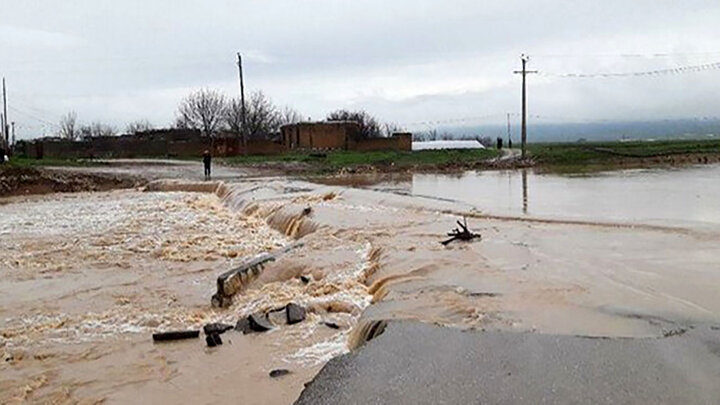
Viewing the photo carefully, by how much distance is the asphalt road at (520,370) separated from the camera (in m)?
4.93

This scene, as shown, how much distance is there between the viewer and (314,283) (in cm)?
1002

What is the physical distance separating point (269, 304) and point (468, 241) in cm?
449

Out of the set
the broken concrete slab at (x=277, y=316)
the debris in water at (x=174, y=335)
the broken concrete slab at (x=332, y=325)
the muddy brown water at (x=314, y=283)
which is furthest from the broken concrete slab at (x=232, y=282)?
the broken concrete slab at (x=332, y=325)

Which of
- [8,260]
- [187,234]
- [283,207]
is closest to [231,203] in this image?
[283,207]

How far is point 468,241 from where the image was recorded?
12336mm

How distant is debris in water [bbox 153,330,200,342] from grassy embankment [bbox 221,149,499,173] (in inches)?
1306

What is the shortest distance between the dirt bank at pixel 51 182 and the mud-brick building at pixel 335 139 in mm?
29270

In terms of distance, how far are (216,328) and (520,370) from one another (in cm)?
397

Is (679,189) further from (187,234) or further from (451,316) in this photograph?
(451,316)

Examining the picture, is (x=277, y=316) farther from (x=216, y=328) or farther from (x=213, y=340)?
(x=213, y=340)

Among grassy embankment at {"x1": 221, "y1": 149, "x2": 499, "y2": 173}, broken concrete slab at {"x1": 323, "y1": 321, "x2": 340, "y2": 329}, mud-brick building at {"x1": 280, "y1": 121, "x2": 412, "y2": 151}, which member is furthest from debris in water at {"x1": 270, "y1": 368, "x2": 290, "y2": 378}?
mud-brick building at {"x1": 280, "y1": 121, "x2": 412, "y2": 151}

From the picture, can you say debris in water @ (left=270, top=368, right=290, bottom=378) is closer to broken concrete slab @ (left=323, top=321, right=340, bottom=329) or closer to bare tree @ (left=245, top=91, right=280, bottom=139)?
broken concrete slab @ (left=323, top=321, right=340, bottom=329)

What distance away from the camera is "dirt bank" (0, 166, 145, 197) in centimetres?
3162

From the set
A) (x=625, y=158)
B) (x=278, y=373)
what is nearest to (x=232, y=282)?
(x=278, y=373)
